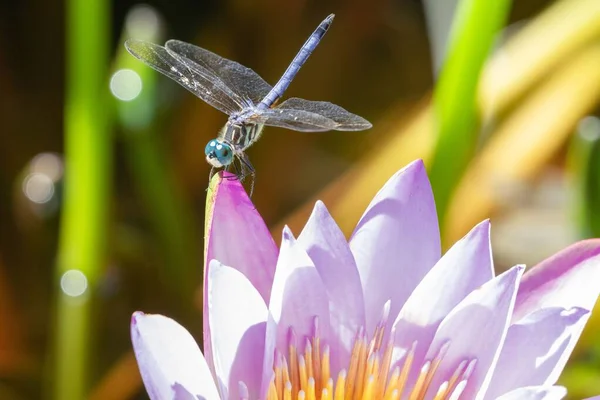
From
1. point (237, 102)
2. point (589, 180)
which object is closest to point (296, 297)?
point (237, 102)

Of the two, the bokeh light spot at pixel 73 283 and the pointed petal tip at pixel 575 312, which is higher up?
the bokeh light spot at pixel 73 283

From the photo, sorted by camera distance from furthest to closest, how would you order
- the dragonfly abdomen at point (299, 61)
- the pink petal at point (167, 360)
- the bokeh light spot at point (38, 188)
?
1. the bokeh light spot at point (38, 188)
2. the dragonfly abdomen at point (299, 61)
3. the pink petal at point (167, 360)

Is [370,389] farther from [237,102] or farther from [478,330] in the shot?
[237,102]

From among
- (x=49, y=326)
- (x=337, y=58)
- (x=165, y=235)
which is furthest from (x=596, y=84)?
(x=49, y=326)

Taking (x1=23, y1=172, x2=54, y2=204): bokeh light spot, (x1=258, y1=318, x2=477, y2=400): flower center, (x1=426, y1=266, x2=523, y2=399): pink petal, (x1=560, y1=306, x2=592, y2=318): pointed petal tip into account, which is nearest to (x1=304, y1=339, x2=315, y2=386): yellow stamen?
(x1=258, y1=318, x2=477, y2=400): flower center

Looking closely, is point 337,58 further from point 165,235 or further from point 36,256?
point 36,256

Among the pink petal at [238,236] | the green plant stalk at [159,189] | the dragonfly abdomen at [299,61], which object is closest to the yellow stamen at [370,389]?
the pink petal at [238,236]

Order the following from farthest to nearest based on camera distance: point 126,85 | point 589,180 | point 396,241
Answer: point 126,85 → point 589,180 → point 396,241

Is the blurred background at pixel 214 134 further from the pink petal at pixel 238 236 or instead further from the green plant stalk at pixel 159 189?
the pink petal at pixel 238 236
